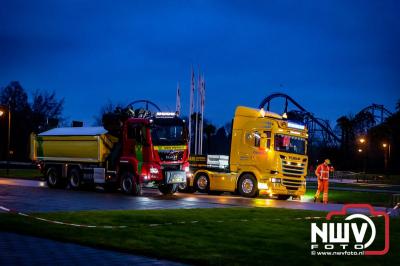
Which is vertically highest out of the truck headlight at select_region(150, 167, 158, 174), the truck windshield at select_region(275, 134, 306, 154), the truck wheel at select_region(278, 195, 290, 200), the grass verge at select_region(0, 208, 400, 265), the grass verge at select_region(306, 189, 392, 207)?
the truck windshield at select_region(275, 134, 306, 154)

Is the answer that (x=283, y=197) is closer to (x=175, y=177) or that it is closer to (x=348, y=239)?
(x=175, y=177)

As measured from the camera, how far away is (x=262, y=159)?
87.0 feet

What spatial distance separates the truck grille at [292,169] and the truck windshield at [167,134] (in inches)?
189

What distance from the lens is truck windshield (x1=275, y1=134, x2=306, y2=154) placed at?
86.5 ft

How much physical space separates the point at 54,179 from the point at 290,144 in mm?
12811

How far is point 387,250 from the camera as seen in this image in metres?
11.1

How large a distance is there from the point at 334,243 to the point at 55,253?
5435 millimetres

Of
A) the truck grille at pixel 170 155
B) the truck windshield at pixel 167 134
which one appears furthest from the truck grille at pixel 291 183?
the truck windshield at pixel 167 134

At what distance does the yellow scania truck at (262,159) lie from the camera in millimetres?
26281

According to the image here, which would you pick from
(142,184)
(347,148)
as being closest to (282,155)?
(142,184)

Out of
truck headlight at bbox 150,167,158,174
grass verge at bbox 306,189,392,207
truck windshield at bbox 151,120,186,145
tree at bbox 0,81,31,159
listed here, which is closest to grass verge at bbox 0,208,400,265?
truck headlight at bbox 150,167,158,174

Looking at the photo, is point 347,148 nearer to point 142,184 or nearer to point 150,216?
point 142,184

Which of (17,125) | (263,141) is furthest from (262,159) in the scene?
(17,125)

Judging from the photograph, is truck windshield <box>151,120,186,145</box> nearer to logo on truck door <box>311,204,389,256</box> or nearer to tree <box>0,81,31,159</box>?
logo on truck door <box>311,204,389,256</box>
